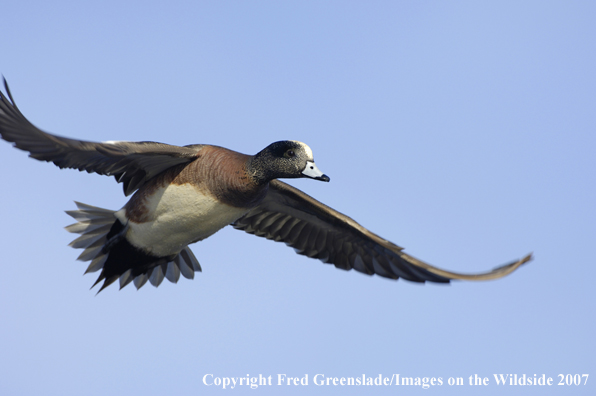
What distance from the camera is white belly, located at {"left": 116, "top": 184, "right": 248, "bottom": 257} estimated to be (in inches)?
251

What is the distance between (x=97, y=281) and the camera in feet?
24.3

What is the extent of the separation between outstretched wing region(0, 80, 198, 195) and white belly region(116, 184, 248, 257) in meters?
0.38

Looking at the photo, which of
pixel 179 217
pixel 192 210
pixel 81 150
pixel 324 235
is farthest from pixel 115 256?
pixel 324 235

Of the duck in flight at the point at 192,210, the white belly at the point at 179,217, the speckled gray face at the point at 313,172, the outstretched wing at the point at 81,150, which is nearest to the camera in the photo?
the outstretched wing at the point at 81,150

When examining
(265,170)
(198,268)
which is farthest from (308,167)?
(198,268)

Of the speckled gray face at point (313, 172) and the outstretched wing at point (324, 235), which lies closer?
the speckled gray face at point (313, 172)

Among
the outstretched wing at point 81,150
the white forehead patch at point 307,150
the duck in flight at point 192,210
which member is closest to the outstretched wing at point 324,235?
the duck in flight at point 192,210

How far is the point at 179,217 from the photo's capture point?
646 centimetres

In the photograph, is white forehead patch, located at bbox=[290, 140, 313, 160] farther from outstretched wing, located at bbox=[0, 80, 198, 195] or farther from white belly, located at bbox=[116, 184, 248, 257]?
outstretched wing, located at bbox=[0, 80, 198, 195]

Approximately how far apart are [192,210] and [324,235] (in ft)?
6.56

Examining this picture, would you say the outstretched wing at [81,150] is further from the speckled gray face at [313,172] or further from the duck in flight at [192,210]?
the speckled gray face at [313,172]

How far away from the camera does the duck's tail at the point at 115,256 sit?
7.07 meters

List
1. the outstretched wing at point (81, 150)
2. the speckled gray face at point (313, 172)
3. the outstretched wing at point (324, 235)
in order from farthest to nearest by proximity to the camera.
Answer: the outstretched wing at point (324, 235), the speckled gray face at point (313, 172), the outstretched wing at point (81, 150)

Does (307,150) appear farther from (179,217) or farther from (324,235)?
(324,235)
